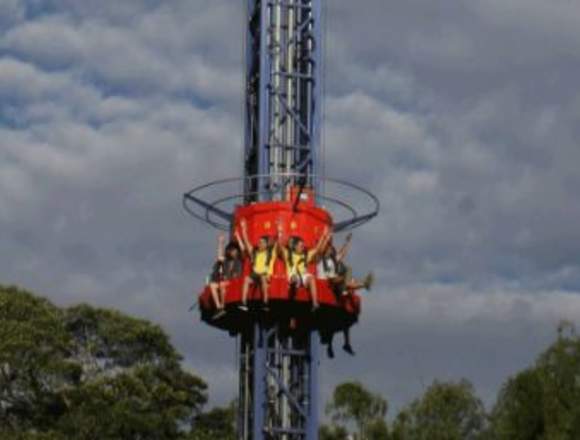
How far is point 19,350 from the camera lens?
5453 centimetres

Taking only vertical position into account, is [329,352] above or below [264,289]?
below

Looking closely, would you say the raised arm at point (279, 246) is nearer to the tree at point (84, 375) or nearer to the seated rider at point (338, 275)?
the seated rider at point (338, 275)

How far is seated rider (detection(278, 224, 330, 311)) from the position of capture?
29.6 metres

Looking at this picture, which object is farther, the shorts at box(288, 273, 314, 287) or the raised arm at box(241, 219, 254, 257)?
the raised arm at box(241, 219, 254, 257)

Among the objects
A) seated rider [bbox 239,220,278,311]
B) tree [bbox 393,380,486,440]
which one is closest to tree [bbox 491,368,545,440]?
tree [bbox 393,380,486,440]

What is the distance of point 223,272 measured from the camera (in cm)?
3080

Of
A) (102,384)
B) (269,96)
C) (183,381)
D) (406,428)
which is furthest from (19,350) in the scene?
(269,96)

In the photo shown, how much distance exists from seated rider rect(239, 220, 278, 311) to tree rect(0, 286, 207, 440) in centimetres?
2436

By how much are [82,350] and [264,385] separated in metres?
30.8

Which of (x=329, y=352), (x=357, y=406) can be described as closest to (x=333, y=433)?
(x=357, y=406)

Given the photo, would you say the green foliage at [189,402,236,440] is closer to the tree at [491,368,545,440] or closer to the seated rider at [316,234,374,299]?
the tree at [491,368,545,440]

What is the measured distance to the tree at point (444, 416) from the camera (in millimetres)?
61312

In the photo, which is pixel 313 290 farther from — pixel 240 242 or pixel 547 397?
pixel 547 397

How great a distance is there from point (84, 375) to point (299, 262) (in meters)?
30.3
